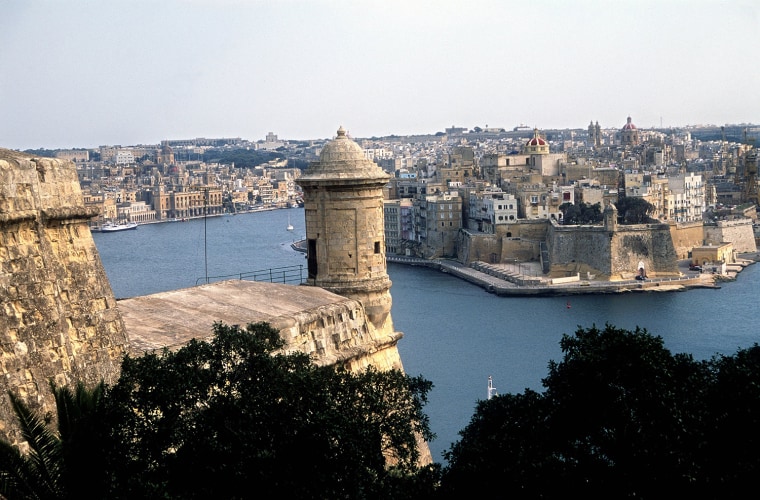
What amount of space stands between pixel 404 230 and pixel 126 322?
4207 cm

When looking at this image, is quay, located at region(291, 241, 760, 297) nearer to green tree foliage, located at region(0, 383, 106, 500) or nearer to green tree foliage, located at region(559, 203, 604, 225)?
green tree foliage, located at region(559, 203, 604, 225)

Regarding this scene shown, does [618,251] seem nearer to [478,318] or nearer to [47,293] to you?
[478,318]

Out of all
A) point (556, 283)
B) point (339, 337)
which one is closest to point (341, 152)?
point (339, 337)

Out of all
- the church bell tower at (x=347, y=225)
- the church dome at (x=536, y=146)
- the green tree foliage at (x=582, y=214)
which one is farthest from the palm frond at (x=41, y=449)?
the church dome at (x=536, y=146)

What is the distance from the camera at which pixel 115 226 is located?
6531cm

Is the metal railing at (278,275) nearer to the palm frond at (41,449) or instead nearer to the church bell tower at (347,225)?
the church bell tower at (347,225)

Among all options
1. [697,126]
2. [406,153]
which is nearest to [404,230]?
[406,153]

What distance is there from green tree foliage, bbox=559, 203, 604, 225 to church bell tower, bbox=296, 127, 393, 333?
1357 inches

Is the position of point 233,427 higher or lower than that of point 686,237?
higher

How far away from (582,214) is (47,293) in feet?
125

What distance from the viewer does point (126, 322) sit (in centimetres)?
490

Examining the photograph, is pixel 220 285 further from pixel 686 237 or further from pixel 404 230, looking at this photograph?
pixel 404 230

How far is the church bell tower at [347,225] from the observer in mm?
6602

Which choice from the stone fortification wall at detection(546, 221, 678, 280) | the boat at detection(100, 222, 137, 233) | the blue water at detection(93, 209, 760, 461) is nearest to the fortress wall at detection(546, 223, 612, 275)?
the stone fortification wall at detection(546, 221, 678, 280)
